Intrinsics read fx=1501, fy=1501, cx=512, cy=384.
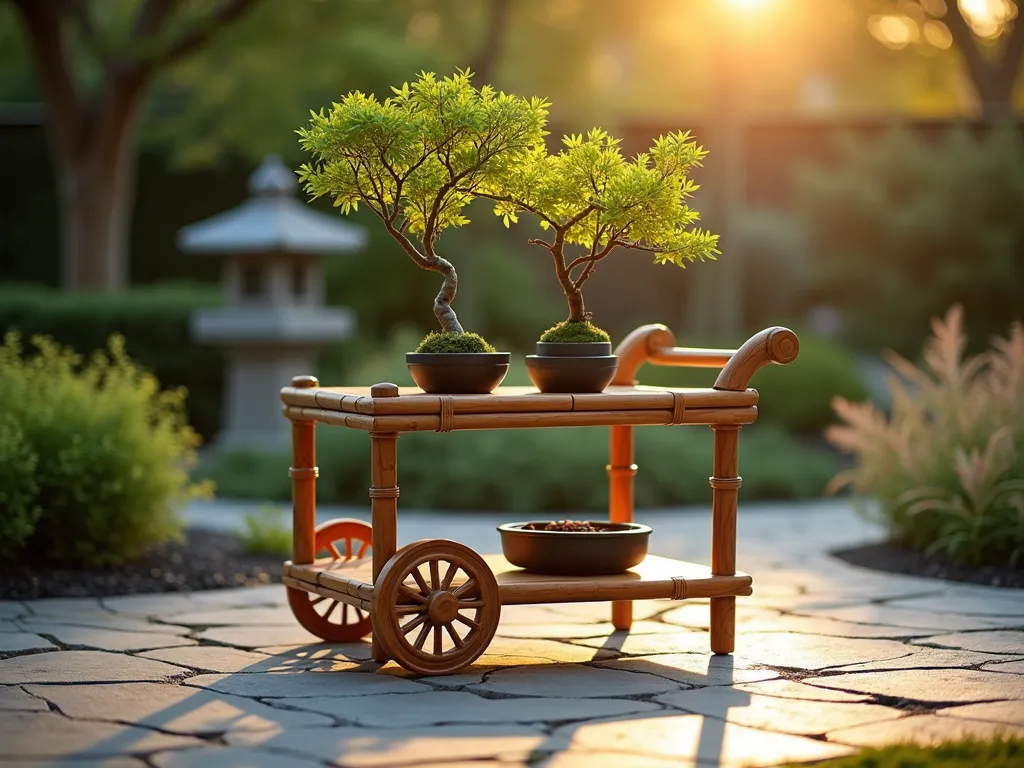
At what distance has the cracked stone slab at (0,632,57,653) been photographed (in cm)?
481

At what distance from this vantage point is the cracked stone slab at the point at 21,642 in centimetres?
481

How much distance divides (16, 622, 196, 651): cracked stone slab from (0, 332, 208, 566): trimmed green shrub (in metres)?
0.97

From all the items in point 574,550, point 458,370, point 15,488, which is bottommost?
point 574,550

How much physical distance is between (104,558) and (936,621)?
3.37 meters

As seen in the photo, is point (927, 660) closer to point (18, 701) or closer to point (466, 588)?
point (466, 588)

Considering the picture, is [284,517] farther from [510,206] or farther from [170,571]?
[510,206]

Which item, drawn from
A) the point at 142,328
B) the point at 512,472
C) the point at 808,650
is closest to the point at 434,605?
the point at 808,650

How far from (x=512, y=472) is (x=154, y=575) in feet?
10.4

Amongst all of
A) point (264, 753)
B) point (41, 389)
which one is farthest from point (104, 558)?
point (264, 753)

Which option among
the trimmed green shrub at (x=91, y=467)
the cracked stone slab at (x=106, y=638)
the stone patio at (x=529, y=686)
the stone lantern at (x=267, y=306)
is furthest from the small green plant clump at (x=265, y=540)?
the stone lantern at (x=267, y=306)

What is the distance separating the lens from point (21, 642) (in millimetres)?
4922

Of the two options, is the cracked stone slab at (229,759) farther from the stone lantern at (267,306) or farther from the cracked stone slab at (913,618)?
the stone lantern at (267,306)

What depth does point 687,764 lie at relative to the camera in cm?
347

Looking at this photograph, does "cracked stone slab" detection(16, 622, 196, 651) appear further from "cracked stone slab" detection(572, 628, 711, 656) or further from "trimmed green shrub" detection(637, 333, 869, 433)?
"trimmed green shrub" detection(637, 333, 869, 433)
